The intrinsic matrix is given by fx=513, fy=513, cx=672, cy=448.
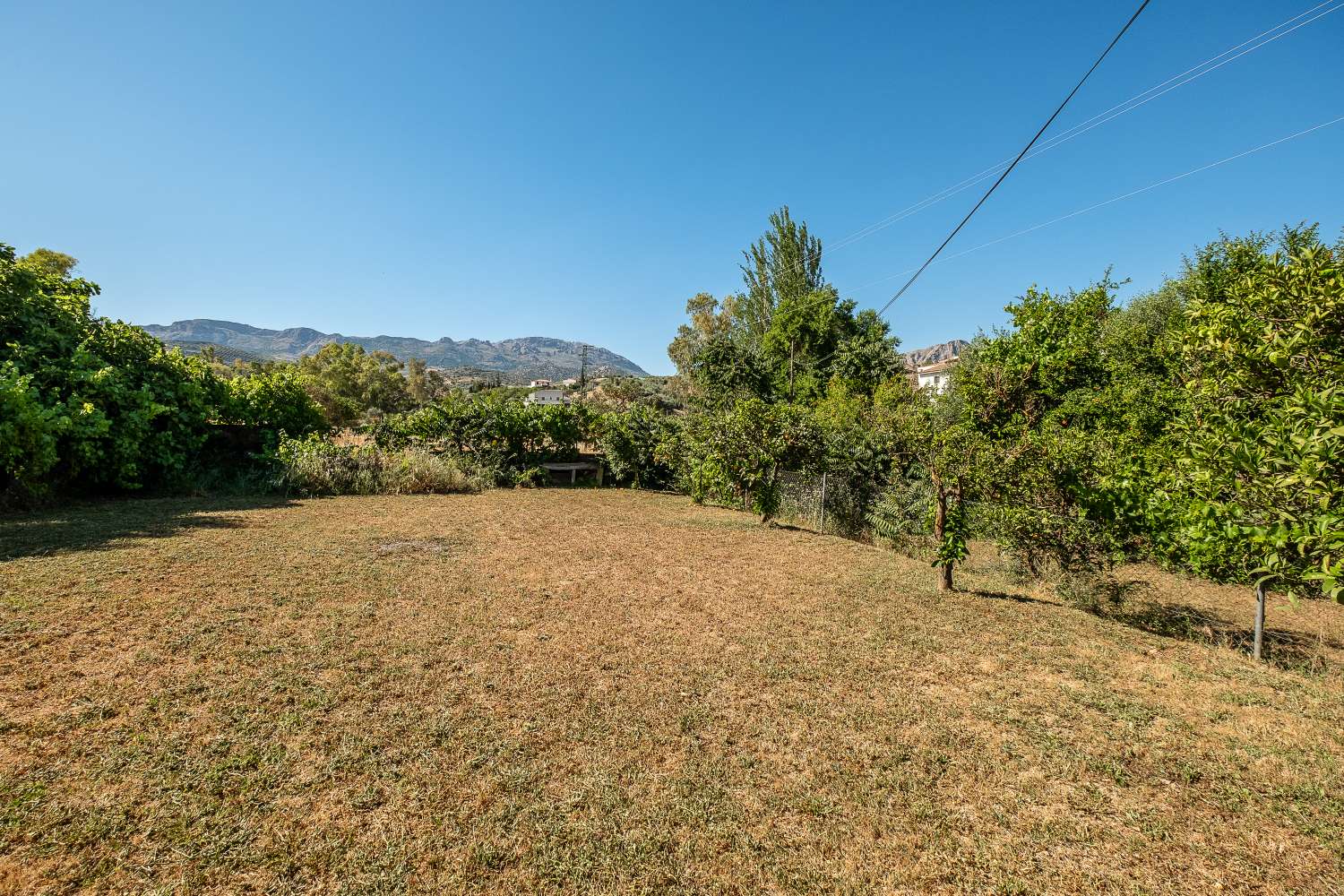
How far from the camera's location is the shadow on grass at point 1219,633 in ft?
16.3

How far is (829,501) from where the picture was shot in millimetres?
10227

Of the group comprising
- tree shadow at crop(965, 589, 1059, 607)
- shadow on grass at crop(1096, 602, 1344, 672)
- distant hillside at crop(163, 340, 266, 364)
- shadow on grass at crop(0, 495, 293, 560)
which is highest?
distant hillside at crop(163, 340, 266, 364)

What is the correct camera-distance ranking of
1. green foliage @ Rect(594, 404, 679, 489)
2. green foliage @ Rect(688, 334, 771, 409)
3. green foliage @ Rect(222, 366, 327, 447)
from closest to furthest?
green foliage @ Rect(222, 366, 327, 447), green foliage @ Rect(594, 404, 679, 489), green foliage @ Rect(688, 334, 771, 409)

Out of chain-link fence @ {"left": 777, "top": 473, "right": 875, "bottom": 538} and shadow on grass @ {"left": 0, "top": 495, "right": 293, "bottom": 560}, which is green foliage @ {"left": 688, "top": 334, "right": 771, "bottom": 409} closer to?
chain-link fence @ {"left": 777, "top": 473, "right": 875, "bottom": 538}

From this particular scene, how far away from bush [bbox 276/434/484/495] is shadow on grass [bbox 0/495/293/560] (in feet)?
3.57

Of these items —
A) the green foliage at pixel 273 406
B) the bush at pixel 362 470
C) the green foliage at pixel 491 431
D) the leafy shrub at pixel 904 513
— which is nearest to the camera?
the leafy shrub at pixel 904 513

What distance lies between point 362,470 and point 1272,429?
13.2m

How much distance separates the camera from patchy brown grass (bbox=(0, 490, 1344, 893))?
7.29 ft

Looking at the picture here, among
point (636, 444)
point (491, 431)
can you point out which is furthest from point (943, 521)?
point (491, 431)

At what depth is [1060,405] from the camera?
9.66 metres

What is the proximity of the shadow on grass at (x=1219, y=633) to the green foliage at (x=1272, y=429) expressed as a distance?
88cm

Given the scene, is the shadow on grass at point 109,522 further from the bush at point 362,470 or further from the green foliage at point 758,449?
the green foliage at point 758,449

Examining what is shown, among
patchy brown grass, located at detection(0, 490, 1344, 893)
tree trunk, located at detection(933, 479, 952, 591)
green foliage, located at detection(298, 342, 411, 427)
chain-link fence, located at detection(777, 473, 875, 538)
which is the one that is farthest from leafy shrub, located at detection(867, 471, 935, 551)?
green foliage, located at detection(298, 342, 411, 427)

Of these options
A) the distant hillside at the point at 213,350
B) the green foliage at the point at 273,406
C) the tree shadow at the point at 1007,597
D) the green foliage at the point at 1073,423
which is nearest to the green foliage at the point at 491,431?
the green foliage at the point at 273,406
